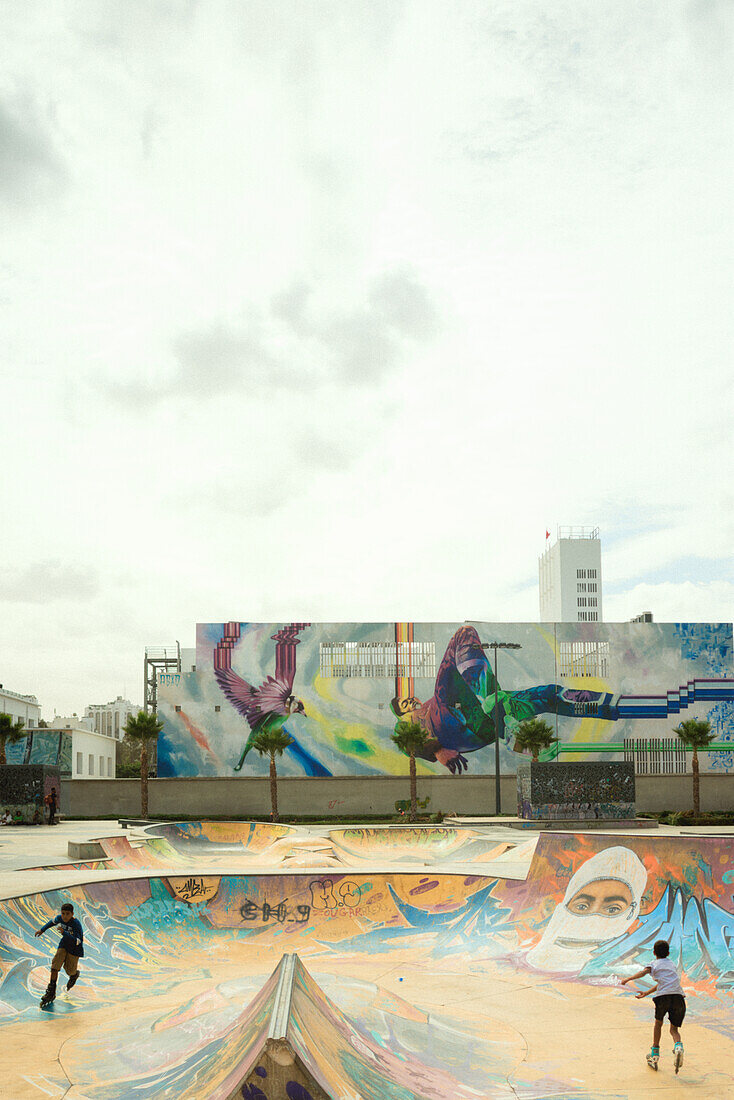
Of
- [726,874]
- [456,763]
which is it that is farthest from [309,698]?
[726,874]

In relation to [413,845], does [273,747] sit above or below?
above

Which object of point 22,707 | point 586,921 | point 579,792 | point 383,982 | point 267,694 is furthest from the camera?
point 22,707

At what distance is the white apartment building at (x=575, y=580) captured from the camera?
144 m

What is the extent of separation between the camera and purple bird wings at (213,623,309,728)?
53.8 metres

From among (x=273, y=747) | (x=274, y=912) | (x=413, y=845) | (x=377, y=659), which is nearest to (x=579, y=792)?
(x=413, y=845)

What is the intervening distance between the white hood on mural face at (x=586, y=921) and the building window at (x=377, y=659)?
41612 mm

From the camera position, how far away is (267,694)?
54031mm

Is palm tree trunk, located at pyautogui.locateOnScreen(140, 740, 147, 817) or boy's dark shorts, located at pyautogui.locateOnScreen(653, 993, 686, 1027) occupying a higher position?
boy's dark shorts, located at pyautogui.locateOnScreen(653, 993, 686, 1027)

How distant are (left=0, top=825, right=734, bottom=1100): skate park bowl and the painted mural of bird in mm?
39100

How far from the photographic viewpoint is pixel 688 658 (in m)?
56.4

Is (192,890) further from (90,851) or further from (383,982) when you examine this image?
(90,851)

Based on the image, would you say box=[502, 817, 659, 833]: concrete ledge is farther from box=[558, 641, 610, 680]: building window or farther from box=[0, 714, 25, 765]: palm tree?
box=[558, 641, 610, 680]: building window

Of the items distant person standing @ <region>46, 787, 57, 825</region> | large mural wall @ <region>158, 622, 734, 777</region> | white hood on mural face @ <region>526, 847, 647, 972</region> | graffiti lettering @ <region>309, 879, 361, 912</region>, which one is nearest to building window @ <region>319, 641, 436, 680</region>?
large mural wall @ <region>158, 622, 734, 777</region>

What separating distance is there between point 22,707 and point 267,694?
146 feet
